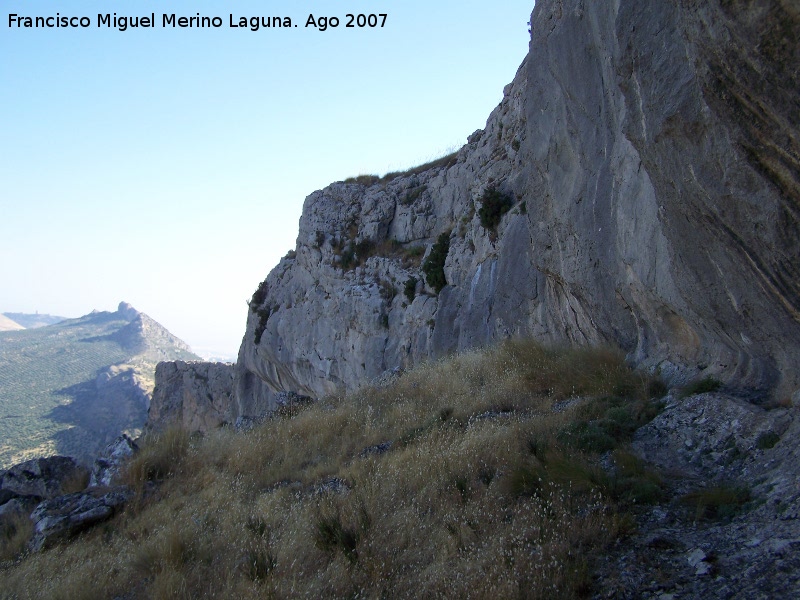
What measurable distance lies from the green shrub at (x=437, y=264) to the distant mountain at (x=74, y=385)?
42.3 meters

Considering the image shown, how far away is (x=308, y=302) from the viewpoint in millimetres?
26938

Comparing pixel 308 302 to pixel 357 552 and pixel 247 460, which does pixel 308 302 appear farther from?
pixel 357 552

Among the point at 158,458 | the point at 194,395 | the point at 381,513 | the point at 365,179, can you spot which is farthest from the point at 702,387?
the point at 194,395

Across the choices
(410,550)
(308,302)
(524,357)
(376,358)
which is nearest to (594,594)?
(410,550)

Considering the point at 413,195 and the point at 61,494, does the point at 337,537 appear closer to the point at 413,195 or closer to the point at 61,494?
the point at 61,494

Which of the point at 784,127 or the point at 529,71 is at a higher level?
the point at 529,71

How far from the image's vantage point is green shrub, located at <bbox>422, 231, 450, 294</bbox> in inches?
735

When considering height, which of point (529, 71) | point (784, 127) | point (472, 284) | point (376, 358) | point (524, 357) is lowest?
point (376, 358)

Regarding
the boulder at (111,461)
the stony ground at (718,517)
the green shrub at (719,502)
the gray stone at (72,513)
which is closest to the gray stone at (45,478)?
the boulder at (111,461)

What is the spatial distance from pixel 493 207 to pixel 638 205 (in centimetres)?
829

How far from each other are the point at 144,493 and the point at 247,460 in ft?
4.30

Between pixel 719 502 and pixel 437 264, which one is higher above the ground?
pixel 437 264

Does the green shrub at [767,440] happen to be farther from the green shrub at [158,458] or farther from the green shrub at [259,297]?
the green shrub at [259,297]

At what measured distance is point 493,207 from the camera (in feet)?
51.3
